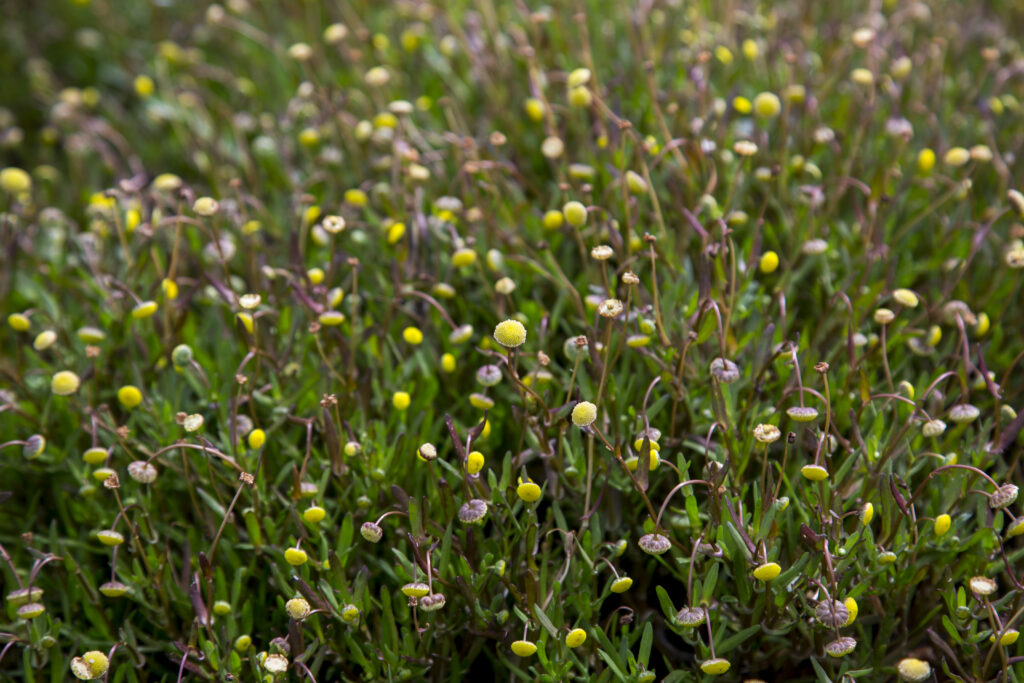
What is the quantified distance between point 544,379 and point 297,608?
0.63 m

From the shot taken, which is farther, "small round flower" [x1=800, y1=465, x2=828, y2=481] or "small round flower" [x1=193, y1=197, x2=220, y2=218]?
"small round flower" [x1=193, y1=197, x2=220, y2=218]

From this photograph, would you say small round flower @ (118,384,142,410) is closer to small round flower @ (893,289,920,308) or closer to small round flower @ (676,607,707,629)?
small round flower @ (676,607,707,629)

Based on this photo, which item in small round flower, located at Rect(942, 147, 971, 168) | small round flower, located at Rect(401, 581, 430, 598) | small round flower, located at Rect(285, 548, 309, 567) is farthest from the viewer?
small round flower, located at Rect(942, 147, 971, 168)

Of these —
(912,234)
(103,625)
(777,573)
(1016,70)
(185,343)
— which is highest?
(1016,70)

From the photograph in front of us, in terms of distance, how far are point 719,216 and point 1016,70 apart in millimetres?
1196

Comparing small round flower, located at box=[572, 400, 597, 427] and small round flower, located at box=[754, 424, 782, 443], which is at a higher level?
small round flower, located at box=[572, 400, 597, 427]

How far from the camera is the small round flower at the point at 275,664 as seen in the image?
1465 millimetres

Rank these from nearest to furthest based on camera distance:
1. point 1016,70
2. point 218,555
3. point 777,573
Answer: point 777,573, point 218,555, point 1016,70

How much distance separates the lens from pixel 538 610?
149 cm

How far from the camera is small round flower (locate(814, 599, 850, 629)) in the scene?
4.68 feet

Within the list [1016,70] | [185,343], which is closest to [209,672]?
[185,343]

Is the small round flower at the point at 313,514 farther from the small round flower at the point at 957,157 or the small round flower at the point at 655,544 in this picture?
the small round flower at the point at 957,157

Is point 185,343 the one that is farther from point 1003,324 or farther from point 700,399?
point 1003,324

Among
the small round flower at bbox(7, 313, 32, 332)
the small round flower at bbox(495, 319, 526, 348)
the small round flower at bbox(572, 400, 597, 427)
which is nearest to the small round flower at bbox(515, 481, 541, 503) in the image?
the small round flower at bbox(572, 400, 597, 427)
